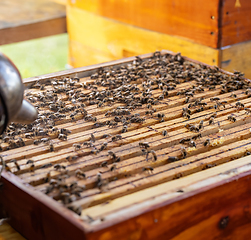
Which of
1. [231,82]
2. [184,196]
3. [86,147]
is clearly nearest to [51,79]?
[86,147]

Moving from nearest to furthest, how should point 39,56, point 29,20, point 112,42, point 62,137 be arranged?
1. point 62,137
2. point 112,42
3. point 29,20
4. point 39,56

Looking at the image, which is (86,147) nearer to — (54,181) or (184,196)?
(54,181)

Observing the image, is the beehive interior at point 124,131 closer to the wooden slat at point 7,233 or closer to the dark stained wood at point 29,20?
the wooden slat at point 7,233

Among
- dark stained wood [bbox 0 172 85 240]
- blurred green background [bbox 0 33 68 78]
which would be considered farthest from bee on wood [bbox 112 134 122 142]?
blurred green background [bbox 0 33 68 78]

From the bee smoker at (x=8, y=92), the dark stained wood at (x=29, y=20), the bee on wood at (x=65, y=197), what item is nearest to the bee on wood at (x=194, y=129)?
the bee on wood at (x=65, y=197)

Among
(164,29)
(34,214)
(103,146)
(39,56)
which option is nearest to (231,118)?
(103,146)

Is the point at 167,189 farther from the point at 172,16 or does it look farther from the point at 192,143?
the point at 172,16

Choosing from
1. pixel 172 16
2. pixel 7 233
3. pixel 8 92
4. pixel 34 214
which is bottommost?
pixel 7 233
